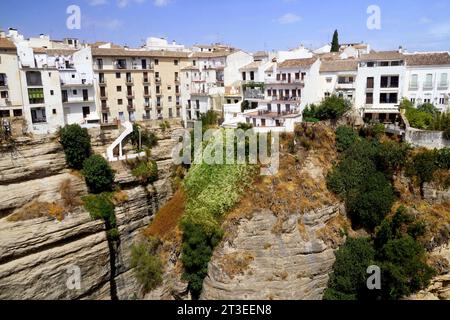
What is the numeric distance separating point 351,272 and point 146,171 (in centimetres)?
1478

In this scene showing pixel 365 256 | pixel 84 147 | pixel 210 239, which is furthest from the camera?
pixel 84 147

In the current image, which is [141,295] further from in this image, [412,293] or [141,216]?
[412,293]

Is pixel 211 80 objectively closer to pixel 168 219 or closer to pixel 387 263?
pixel 168 219

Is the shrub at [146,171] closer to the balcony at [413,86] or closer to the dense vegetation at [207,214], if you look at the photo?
the dense vegetation at [207,214]

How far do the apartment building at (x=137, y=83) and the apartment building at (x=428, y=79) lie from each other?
19188mm

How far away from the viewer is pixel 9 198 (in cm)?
2172

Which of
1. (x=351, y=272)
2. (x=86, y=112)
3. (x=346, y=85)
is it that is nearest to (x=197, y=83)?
(x=86, y=112)

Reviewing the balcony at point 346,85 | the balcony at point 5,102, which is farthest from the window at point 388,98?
the balcony at point 5,102

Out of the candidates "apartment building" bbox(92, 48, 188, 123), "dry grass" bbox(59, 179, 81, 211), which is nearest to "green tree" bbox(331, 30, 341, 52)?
"apartment building" bbox(92, 48, 188, 123)

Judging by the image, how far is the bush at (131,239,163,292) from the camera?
73.3ft

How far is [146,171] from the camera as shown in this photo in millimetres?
26406

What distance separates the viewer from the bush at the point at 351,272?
1958cm

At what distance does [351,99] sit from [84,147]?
19211mm
